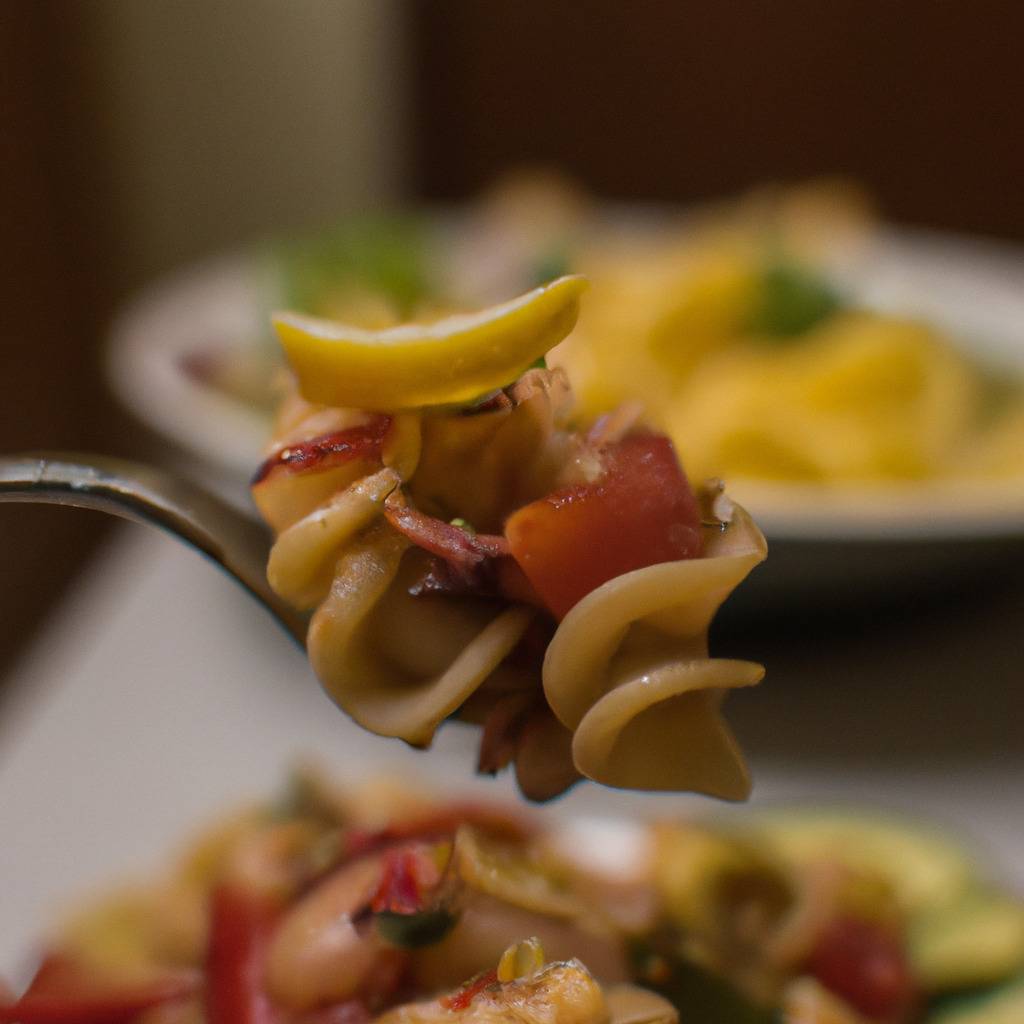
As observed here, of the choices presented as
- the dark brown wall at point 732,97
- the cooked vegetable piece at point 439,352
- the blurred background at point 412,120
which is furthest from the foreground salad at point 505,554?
the dark brown wall at point 732,97

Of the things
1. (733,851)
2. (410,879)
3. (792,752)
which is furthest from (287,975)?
(792,752)

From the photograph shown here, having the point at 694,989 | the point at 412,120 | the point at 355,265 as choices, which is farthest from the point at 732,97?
the point at 694,989

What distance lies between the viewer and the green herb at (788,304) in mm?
1589

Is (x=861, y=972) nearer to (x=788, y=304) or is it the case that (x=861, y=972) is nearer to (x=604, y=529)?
(x=604, y=529)

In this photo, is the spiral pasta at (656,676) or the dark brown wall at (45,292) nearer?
the spiral pasta at (656,676)

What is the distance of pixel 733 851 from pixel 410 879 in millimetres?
288

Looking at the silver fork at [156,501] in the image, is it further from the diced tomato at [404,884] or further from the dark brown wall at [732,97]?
the dark brown wall at [732,97]

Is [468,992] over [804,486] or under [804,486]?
over

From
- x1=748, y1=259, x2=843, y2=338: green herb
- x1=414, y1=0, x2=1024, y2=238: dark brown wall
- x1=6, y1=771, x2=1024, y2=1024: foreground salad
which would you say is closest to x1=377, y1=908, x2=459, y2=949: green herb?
x1=6, y1=771, x2=1024, y2=1024: foreground salad

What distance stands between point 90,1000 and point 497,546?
0.31m

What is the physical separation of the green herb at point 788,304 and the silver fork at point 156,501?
1.19m

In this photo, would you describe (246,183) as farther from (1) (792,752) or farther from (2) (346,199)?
(1) (792,752)

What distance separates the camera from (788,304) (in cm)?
159

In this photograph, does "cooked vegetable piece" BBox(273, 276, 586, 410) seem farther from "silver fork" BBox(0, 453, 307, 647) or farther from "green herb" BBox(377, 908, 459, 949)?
"green herb" BBox(377, 908, 459, 949)
